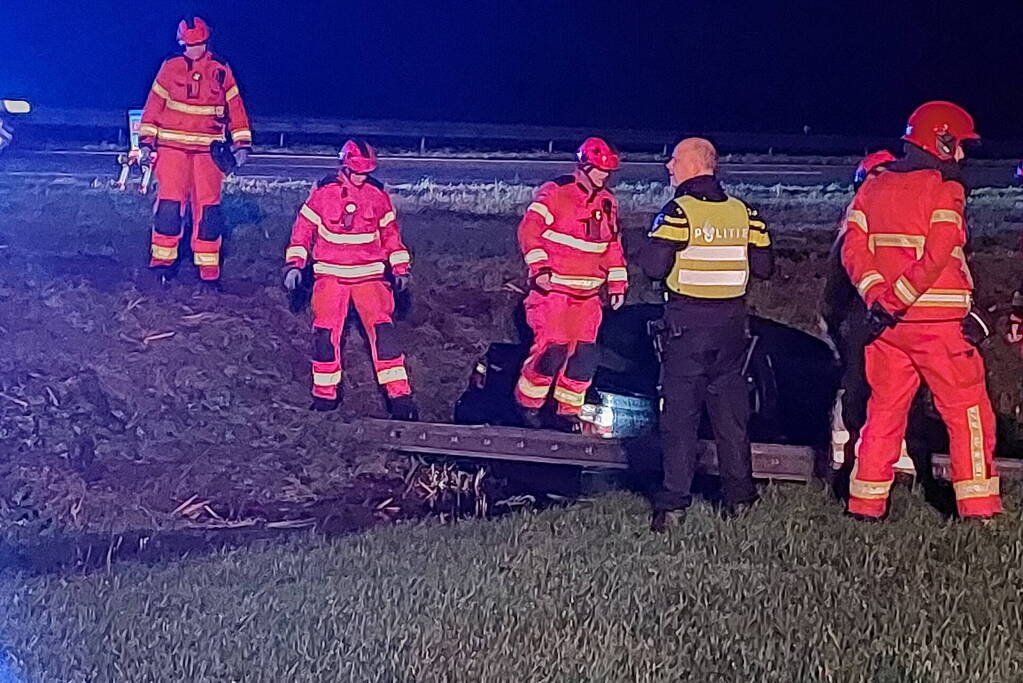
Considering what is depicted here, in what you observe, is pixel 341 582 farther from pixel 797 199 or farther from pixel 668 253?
pixel 797 199

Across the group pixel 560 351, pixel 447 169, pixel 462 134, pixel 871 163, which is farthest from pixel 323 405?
pixel 462 134

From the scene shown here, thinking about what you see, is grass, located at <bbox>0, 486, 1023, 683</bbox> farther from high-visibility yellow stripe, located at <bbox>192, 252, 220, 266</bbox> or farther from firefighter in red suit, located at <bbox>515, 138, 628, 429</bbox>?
high-visibility yellow stripe, located at <bbox>192, 252, 220, 266</bbox>

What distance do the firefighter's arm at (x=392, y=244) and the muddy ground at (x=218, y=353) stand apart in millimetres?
671

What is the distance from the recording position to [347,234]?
5.74m

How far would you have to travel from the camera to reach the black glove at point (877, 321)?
16.1 ft

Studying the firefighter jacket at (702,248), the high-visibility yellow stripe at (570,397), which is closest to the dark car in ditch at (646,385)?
the high-visibility yellow stripe at (570,397)

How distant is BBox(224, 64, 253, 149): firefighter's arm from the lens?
6613 mm

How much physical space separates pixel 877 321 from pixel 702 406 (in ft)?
2.35

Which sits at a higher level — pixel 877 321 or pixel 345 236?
pixel 345 236

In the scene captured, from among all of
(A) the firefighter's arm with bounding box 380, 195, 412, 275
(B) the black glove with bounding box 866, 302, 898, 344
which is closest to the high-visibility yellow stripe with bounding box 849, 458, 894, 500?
(B) the black glove with bounding box 866, 302, 898, 344

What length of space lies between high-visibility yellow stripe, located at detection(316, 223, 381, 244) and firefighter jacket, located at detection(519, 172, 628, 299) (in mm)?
635

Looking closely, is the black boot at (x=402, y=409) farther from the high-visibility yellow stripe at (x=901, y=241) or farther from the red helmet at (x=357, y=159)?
the high-visibility yellow stripe at (x=901, y=241)

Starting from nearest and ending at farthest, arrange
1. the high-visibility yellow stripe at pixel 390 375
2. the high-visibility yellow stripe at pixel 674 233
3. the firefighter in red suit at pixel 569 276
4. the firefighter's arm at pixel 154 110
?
1. the high-visibility yellow stripe at pixel 674 233
2. the firefighter in red suit at pixel 569 276
3. the high-visibility yellow stripe at pixel 390 375
4. the firefighter's arm at pixel 154 110

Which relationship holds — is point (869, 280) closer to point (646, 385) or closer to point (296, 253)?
point (646, 385)
